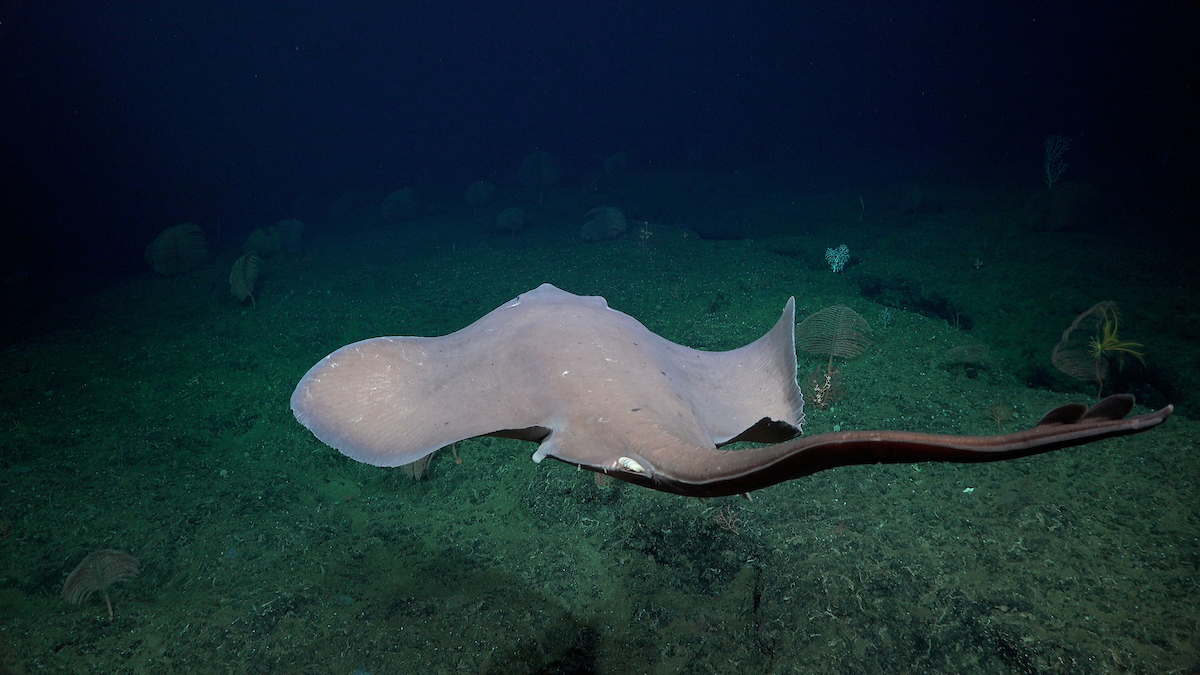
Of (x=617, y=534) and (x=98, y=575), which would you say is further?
(x=617, y=534)

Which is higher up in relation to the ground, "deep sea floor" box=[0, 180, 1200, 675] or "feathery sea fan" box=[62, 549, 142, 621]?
"feathery sea fan" box=[62, 549, 142, 621]

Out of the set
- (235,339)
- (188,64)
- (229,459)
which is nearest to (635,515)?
(229,459)

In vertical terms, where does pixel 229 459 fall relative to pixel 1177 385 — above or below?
above

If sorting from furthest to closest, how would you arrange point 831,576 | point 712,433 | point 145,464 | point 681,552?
point 145,464
point 681,552
point 831,576
point 712,433

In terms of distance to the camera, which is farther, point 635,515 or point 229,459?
point 229,459

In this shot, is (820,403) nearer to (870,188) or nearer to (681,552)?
(681,552)

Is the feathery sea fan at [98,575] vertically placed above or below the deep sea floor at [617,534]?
above

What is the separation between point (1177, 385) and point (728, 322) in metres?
4.73

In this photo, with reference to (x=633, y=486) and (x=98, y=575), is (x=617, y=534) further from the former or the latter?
(x=98, y=575)

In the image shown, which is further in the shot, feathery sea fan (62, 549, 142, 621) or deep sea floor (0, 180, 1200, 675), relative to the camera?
feathery sea fan (62, 549, 142, 621)

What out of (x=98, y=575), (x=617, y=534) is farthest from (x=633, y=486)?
(x=98, y=575)

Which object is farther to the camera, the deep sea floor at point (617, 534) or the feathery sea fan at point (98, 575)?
the feathery sea fan at point (98, 575)

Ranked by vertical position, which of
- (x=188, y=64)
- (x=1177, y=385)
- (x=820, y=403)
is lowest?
(x=1177, y=385)

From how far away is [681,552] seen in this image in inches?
135
